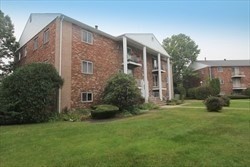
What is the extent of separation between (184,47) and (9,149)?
44076mm

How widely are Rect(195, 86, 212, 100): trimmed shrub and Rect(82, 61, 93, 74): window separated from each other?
24058 millimetres

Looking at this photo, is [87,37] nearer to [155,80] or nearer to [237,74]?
[155,80]

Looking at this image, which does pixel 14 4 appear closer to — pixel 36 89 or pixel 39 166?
pixel 36 89

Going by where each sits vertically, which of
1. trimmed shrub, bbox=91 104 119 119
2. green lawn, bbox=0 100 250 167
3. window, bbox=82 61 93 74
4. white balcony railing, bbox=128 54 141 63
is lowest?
green lawn, bbox=0 100 250 167

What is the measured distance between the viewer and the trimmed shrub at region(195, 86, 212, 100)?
33.3 meters

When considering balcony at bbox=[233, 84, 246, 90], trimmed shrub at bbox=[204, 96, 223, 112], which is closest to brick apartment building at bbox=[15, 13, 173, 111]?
trimmed shrub at bbox=[204, 96, 223, 112]

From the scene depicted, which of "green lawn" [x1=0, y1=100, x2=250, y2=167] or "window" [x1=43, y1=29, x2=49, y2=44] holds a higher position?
"window" [x1=43, y1=29, x2=49, y2=44]

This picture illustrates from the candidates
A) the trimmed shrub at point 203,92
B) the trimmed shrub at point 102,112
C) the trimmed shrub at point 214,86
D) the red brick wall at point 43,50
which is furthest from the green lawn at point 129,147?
the trimmed shrub at point 214,86

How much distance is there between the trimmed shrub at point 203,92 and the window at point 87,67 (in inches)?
947

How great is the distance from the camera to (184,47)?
44750 millimetres

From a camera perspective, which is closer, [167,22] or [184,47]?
[167,22]

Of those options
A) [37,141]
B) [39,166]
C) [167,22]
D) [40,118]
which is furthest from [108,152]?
[167,22]

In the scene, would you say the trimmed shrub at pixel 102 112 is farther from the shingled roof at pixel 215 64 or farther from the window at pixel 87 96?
the shingled roof at pixel 215 64

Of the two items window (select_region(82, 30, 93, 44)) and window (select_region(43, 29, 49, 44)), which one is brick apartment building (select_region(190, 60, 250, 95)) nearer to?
window (select_region(82, 30, 93, 44))
